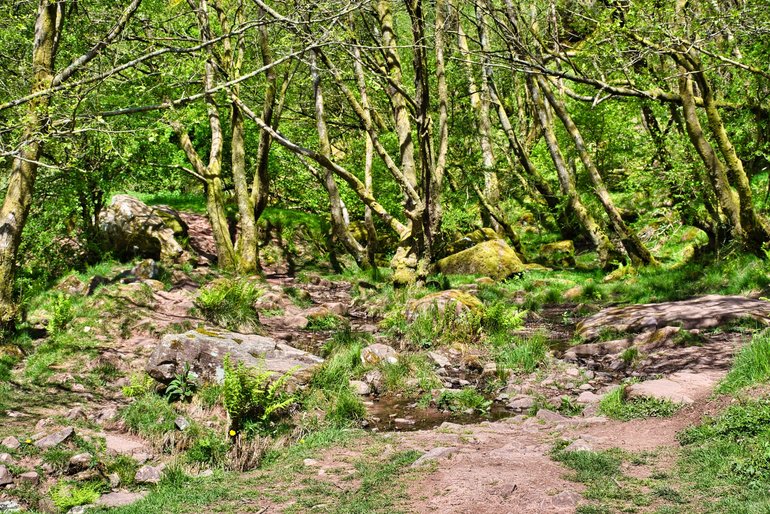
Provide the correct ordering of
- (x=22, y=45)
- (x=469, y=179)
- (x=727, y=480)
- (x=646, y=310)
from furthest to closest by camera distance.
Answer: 1. (x=469, y=179)
2. (x=22, y=45)
3. (x=646, y=310)
4. (x=727, y=480)

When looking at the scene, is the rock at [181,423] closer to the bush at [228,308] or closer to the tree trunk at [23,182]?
the tree trunk at [23,182]

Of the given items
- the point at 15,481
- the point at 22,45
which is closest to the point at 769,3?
the point at 15,481

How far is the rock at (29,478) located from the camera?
5337 mm

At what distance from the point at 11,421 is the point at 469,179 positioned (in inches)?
663

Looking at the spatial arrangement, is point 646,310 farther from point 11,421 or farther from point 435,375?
point 11,421

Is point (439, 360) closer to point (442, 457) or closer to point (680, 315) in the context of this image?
point (680, 315)

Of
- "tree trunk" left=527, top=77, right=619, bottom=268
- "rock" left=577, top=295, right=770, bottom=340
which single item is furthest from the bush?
"tree trunk" left=527, top=77, right=619, bottom=268

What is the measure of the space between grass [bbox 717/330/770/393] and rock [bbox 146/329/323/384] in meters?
4.91

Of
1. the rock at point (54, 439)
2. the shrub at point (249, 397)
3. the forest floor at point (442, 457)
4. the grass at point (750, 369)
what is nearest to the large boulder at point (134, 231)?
the forest floor at point (442, 457)

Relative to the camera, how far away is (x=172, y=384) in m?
7.52

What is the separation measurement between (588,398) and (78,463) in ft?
18.9

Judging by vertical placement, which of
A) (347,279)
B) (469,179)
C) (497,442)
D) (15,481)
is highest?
(469,179)

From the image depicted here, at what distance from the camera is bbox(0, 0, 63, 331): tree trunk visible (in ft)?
28.0

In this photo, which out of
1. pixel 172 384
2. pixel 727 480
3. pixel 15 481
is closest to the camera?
pixel 727 480
